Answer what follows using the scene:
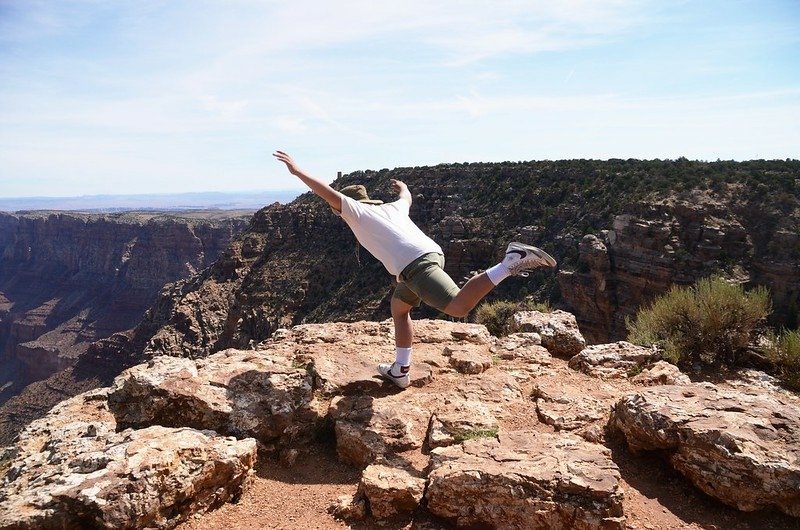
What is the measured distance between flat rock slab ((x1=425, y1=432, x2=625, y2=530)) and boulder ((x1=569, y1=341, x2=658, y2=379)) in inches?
89.0

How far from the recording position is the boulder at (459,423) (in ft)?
13.3

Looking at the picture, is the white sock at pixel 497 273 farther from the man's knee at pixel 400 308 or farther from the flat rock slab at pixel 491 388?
the flat rock slab at pixel 491 388

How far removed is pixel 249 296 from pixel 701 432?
3028 centimetres

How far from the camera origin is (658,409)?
389 cm

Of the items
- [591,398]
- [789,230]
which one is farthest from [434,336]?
[789,230]

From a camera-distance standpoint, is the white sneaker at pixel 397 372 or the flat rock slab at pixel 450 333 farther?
the flat rock slab at pixel 450 333

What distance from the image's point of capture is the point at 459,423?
4211 millimetres

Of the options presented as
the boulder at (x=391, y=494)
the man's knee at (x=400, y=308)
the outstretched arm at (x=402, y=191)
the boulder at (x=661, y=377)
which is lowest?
the boulder at (x=391, y=494)

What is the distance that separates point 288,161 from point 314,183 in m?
0.36

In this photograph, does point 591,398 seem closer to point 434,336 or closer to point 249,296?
point 434,336

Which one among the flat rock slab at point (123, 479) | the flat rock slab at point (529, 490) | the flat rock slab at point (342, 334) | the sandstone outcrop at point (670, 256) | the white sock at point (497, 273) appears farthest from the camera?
the sandstone outcrop at point (670, 256)

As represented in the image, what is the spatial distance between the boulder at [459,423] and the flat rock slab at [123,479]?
1.48m

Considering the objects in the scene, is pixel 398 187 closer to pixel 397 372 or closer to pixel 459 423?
pixel 397 372

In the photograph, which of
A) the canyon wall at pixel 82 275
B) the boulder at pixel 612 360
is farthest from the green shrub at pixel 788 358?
the canyon wall at pixel 82 275
